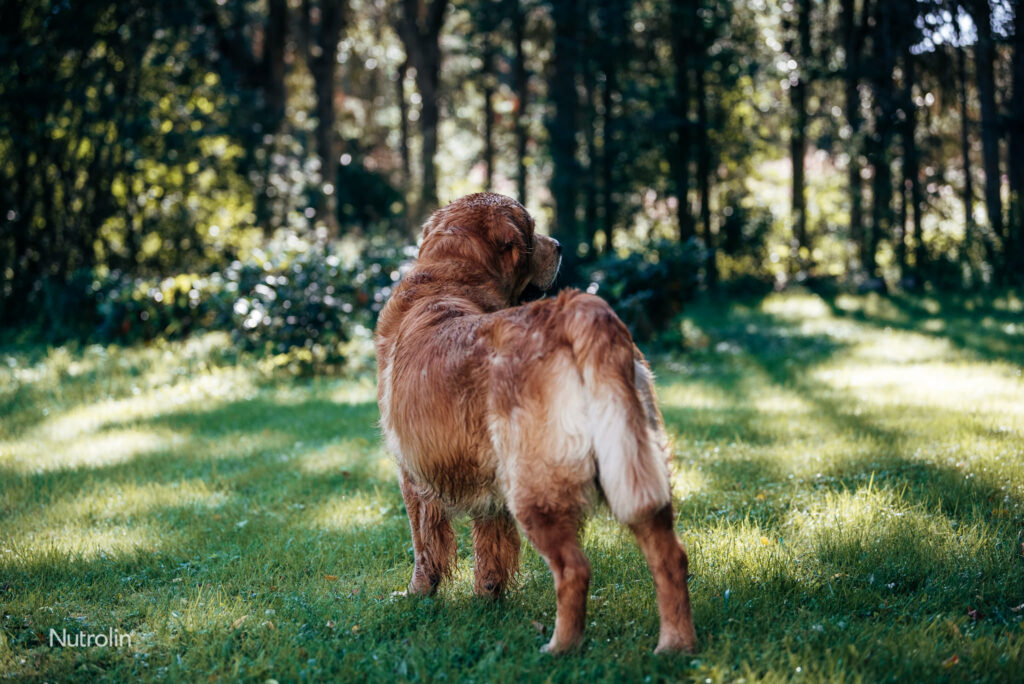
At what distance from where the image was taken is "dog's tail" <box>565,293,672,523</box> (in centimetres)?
232

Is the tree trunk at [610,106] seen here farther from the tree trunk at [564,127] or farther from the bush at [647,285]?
the bush at [647,285]

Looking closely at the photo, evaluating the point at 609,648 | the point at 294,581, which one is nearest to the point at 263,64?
the point at 294,581

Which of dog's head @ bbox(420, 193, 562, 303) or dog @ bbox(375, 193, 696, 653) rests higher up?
dog's head @ bbox(420, 193, 562, 303)

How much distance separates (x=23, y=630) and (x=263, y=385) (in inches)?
218

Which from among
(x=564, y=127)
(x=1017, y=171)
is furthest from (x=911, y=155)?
(x=564, y=127)

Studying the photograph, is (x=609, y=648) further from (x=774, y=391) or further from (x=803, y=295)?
(x=803, y=295)

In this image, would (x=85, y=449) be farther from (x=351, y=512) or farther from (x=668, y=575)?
(x=668, y=575)

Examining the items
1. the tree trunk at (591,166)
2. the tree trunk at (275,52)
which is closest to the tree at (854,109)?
the tree trunk at (591,166)

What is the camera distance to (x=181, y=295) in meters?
10.5

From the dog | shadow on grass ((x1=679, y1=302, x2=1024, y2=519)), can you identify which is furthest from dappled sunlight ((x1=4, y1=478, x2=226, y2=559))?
shadow on grass ((x1=679, y1=302, x2=1024, y2=519))

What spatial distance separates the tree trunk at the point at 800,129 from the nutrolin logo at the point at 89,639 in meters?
15.6

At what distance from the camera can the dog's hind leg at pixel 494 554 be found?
323 centimetres

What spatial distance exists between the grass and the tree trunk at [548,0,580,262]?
8.82 meters

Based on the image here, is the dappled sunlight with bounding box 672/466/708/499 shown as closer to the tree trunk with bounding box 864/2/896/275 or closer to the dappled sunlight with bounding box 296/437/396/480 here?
the dappled sunlight with bounding box 296/437/396/480
